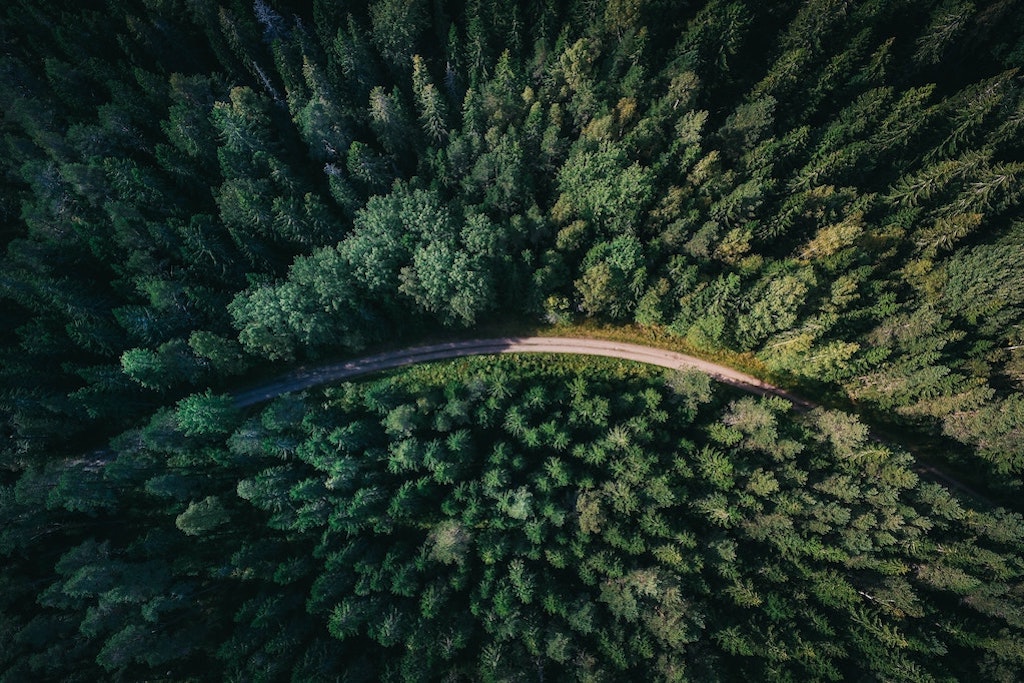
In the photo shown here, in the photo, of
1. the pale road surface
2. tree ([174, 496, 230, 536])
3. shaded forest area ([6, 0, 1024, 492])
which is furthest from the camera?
the pale road surface

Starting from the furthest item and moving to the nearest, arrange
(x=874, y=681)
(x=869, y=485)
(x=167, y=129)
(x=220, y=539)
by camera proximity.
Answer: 1. (x=167, y=129)
2. (x=220, y=539)
3. (x=869, y=485)
4. (x=874, y=681)

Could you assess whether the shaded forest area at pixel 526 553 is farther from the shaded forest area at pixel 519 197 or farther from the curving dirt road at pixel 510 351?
the shaded forest area at pixel 519 197

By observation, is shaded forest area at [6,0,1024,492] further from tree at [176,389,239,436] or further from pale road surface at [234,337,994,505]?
tree at [176,389,239,436]

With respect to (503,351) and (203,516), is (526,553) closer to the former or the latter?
(503,351)

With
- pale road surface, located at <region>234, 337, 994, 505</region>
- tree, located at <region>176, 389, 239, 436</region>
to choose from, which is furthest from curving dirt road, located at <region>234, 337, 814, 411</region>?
tree, located at <region>176, 389, 239, 436</region>

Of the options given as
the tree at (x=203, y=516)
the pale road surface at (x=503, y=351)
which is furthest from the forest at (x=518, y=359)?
the pale road surface at (x=503, y=351)

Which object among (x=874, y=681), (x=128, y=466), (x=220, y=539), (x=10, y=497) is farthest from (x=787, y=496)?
(x=10, y=497)

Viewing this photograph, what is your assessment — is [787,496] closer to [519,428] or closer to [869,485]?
[869,485]
